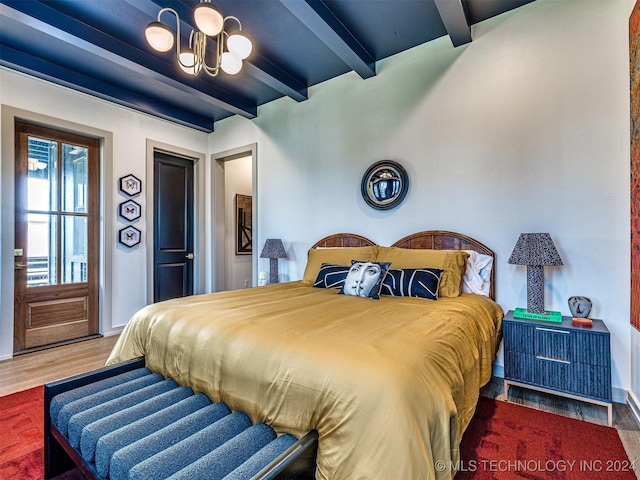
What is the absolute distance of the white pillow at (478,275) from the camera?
2.63 metres

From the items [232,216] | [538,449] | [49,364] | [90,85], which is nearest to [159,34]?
[90,85]

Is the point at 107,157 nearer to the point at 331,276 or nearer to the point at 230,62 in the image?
the point at 230,62

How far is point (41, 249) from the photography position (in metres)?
3.40

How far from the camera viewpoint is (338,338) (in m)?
1.38

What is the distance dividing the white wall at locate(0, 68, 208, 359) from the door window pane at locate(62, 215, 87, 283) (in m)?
0.22

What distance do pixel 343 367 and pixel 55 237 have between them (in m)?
3.88

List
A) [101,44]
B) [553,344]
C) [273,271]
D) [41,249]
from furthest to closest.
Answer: [273,271]
[41,249]
[101,44]
[553,344]

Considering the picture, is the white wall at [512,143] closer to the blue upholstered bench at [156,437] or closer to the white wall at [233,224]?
the white wall at [233,224]

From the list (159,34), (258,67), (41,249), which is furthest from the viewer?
(41,249)

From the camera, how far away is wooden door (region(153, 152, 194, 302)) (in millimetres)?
4520

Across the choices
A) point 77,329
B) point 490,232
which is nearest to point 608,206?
point 490,232

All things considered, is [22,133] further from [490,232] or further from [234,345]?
[490,232]

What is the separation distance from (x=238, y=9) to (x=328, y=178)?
71.7 inches

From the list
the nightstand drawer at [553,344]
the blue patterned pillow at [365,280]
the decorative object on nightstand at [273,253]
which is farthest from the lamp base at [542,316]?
the decorative object on nightstand at [273,253]
